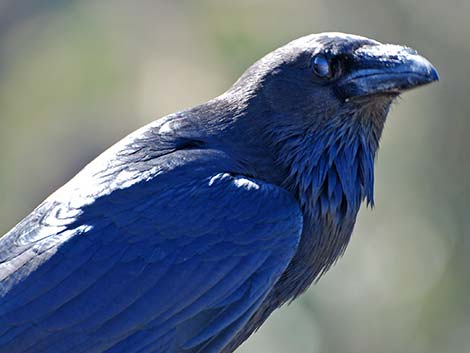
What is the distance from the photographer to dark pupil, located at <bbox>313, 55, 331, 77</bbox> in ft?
17.2

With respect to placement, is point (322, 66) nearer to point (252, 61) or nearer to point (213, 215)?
point (213, 215)

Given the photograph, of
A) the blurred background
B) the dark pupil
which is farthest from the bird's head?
the blurred background

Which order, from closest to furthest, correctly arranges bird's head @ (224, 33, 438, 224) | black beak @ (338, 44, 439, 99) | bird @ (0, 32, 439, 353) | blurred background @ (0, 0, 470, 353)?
bird @ (0, 32, 439, 353) < black beak @ (338, 44, 439, 99) < bird's head @ (224, 33, 438, 224) < blurred background @ (0, 0, 470, 353)

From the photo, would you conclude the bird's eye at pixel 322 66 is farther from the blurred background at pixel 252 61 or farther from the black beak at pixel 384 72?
the blurred background at pixel 252 61

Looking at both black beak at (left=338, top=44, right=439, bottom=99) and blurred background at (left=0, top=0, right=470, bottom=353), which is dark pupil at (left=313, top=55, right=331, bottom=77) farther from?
blurred background at (left=0, top=0, right=470, bottom=353)

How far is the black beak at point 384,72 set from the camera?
5094mm

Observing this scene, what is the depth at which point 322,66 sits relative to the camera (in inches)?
206

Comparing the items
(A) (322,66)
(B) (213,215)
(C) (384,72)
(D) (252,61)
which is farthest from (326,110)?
(D) (252,61)

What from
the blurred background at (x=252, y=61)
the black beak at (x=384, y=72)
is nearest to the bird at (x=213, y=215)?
the black beak at (x=384, y=72)

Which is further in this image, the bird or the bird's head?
the bird's head

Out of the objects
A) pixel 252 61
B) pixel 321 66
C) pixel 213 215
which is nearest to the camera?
pixel 213 215

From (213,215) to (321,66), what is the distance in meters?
0.89

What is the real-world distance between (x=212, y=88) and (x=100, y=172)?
6646mm

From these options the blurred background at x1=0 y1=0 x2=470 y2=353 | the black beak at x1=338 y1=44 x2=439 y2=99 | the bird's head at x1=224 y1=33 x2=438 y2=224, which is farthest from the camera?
the blurred background at x1=0 y1=0 x2=470 y2=353
